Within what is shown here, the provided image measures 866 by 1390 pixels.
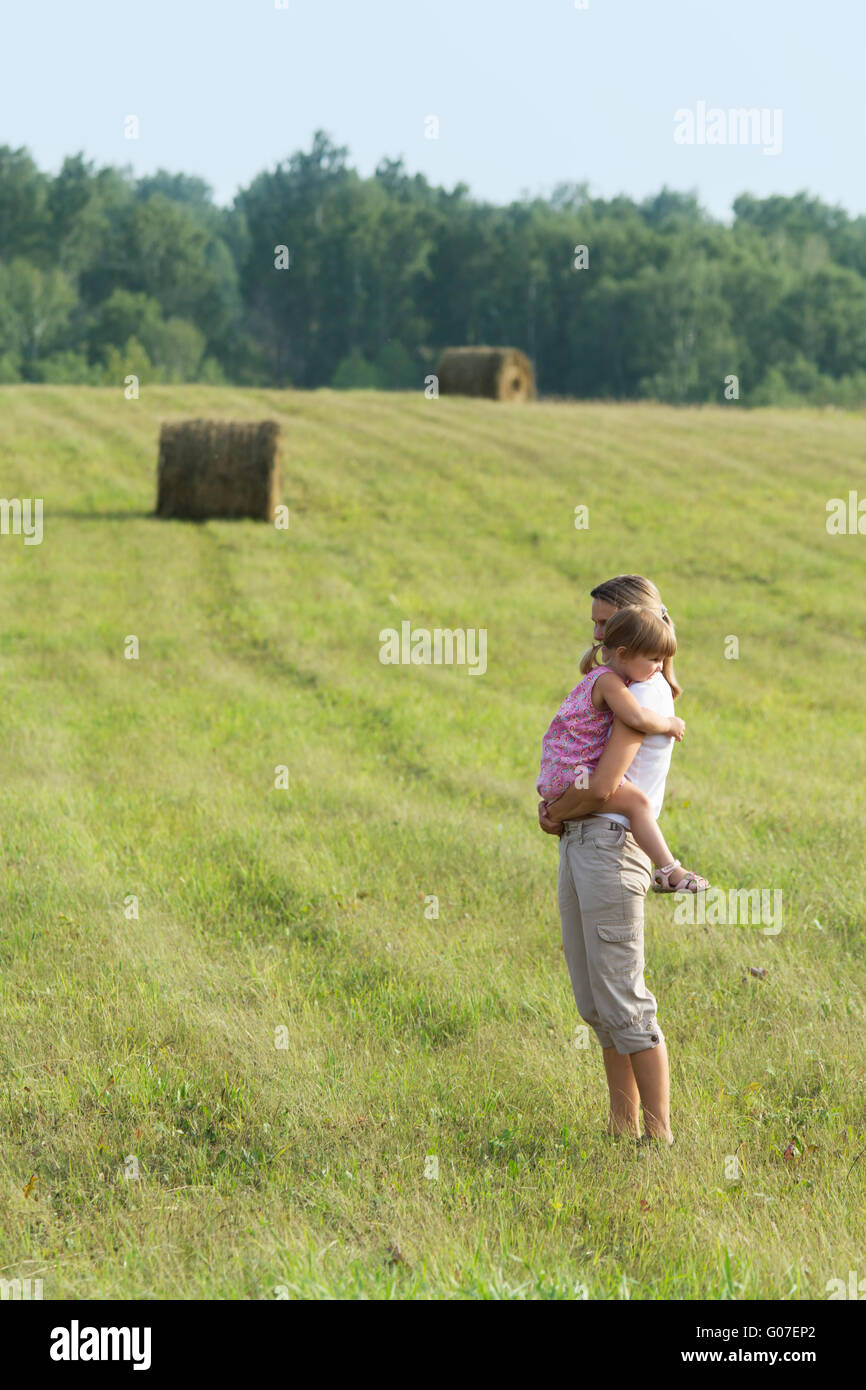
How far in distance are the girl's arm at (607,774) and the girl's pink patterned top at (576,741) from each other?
0.05 m

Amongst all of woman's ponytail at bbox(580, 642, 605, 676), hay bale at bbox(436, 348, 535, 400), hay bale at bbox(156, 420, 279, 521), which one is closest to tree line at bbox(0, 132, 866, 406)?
hay bale at bbox(436, 348, 535, 400)

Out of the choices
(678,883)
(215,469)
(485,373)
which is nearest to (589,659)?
(678,883)

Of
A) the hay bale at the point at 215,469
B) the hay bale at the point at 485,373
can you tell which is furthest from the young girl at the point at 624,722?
the hay bale at the point at 485,373

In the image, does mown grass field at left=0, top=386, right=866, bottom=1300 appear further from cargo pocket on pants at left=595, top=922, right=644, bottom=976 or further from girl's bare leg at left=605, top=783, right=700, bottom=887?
girl's bare leg at left=605, top=783, right=700, bottom=887

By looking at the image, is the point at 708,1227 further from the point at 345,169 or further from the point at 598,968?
the point at 345,169

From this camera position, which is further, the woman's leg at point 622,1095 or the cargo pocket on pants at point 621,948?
the woman's leg at point 622,1095

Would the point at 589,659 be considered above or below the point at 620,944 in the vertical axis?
above

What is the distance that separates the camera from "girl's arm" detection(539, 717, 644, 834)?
4.27 m

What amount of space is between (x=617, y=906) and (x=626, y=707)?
680 mm

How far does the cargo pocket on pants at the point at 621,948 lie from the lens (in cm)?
429

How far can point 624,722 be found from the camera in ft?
14.1

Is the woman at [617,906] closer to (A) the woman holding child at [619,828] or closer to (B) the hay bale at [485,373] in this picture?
(A) the woman holding child at [619,828]

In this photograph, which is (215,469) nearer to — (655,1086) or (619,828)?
(619,828)

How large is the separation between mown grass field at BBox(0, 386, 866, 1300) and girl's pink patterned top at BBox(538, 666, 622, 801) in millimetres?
1292
